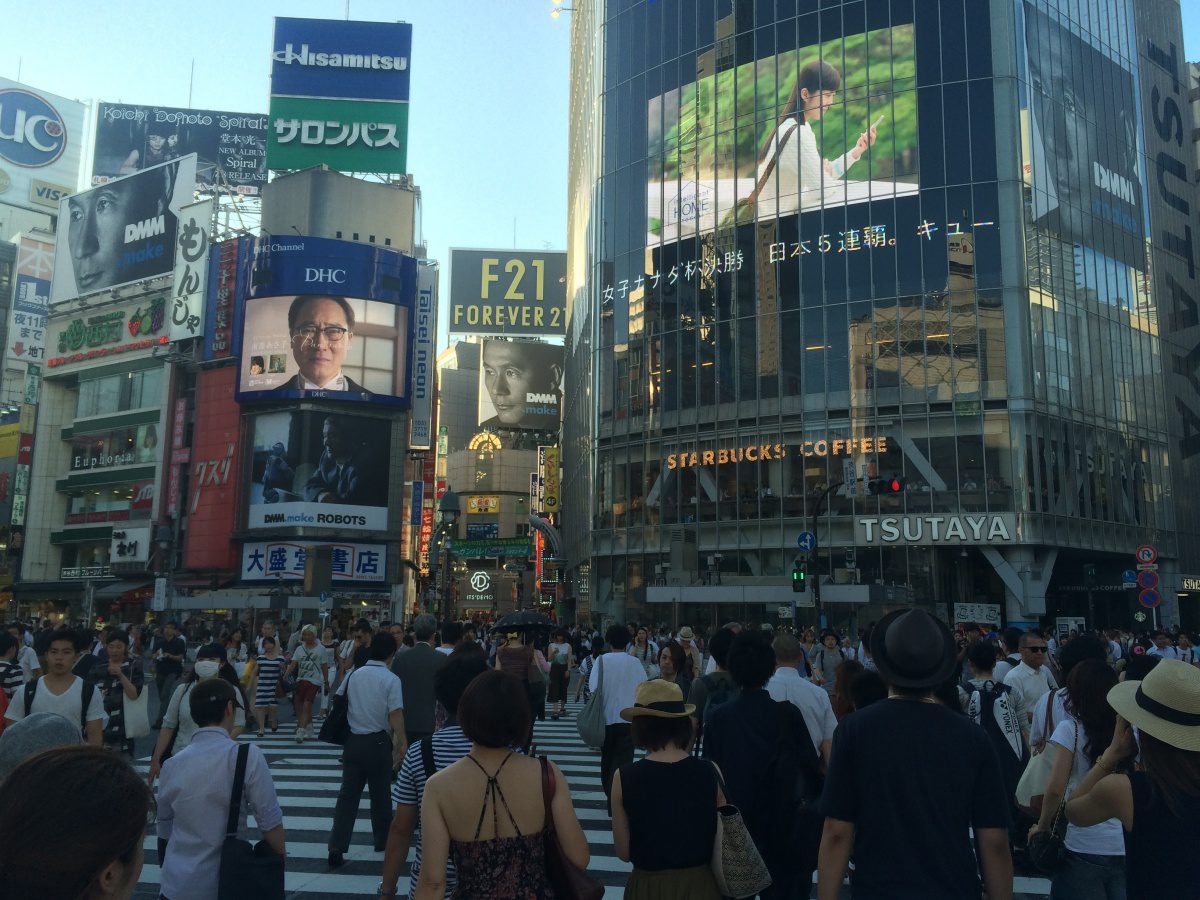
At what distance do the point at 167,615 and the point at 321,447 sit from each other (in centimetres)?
1269

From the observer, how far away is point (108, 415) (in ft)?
215

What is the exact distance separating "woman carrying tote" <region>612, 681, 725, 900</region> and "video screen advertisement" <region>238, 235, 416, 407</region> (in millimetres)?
54515

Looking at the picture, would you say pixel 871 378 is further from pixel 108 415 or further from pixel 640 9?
pixel 108 415

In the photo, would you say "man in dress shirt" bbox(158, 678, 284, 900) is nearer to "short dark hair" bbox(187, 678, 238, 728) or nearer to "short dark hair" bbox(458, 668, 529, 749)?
"short dark hair" bbox(187, 678, 238, 728)

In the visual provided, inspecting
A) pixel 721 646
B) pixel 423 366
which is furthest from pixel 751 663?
pixel 423 366

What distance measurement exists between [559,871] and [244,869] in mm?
1686

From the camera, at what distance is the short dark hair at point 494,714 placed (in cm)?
409

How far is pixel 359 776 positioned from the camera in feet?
28.2

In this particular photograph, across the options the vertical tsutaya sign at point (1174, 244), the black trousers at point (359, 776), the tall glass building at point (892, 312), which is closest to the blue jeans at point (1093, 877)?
the black trousers at point (359, 776)

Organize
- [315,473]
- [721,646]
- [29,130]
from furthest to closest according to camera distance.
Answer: [29,130]
[315,473]
[721,646]

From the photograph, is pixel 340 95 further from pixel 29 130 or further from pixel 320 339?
pixel 29 130

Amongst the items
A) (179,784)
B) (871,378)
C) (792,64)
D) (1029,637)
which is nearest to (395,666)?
(179,784)

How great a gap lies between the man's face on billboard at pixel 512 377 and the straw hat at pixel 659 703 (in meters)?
96.2

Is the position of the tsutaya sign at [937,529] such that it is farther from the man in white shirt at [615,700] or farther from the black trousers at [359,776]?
the black trousers at [359,776]
